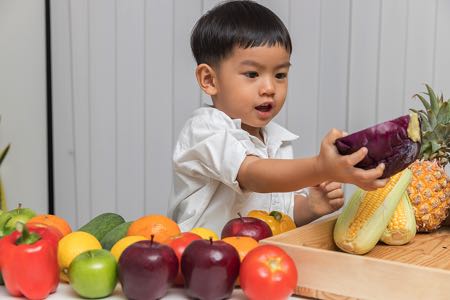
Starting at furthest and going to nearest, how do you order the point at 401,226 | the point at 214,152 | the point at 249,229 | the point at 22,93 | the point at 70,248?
the point at 22,93 → the point at 214,152 → the point at 401,226 → the point at 249,229 → the point at 70,248

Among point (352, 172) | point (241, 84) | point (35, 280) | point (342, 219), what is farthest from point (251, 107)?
point (35, 280)

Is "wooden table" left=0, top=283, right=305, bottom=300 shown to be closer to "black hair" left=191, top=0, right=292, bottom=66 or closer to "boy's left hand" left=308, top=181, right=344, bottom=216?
"boy's left hand" left=308, top=181, right=344, bottom=216

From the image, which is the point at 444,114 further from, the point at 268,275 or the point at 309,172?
the point at 268,275

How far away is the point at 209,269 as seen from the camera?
4.15 feet

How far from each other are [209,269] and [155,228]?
29 centimetres

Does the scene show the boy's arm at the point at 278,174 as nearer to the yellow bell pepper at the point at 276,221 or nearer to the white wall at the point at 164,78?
the yellow bell pepper at the point at 276,221

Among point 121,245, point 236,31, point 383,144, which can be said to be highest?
point 236,31

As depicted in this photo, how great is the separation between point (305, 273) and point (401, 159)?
271mm

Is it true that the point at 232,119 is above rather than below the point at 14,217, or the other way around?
above

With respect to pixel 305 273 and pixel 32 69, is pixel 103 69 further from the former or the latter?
pixel 305 273

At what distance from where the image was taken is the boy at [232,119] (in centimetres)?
183

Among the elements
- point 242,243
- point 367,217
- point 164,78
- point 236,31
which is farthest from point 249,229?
point 164,78

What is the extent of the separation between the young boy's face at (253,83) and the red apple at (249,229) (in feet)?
1.46

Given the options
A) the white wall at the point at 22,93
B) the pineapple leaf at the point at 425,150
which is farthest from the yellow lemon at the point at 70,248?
the white wall at the point at 22,93
